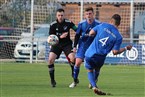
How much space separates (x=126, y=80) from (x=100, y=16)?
49.0 feet

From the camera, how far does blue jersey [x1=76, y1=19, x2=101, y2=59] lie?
1839 centimetres

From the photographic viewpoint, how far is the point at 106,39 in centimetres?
1502

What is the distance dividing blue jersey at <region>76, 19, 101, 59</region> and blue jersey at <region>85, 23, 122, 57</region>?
314cm

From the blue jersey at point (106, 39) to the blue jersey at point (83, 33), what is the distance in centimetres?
314

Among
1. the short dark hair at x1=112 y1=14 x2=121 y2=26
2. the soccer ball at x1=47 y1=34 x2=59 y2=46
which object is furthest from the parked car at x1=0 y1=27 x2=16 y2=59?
the short dark hair at x1=112 y1=14 x2=121 y2=26

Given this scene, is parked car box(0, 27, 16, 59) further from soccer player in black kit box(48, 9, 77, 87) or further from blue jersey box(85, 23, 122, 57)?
blue jersey box(85, 23, 122, 57)

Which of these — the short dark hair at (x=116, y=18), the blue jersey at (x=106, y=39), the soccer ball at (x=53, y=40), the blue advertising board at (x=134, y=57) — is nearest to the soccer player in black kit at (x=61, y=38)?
the soccer ball at (x=53, y=40)

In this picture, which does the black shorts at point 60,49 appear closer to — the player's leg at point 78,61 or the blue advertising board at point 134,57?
the player's leg at point 78,61

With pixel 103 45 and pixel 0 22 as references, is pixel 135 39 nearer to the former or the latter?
pixel 0 22

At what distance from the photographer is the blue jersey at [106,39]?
14.9 meters

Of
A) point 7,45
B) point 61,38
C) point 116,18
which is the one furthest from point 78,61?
point 7,45

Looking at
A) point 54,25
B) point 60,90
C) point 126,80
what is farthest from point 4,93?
point 126,80

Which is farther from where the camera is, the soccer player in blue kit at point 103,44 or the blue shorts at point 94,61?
the blue shorts at point 94,61

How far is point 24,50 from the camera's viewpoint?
34000 millimetres
